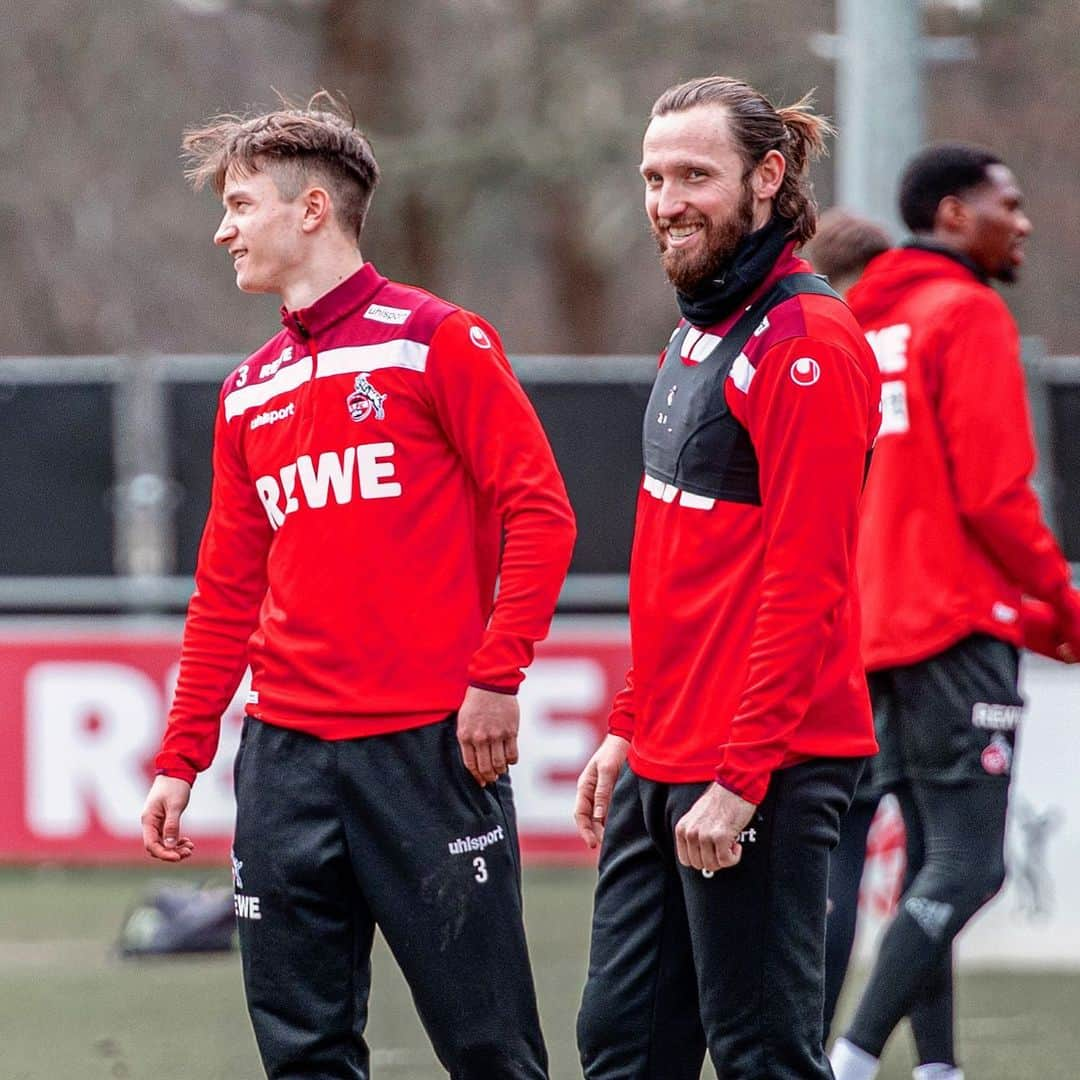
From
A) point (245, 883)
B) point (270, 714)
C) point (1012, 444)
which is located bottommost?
point (245, 883)

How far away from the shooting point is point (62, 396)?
10109mm

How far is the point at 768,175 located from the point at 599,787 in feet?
3.68

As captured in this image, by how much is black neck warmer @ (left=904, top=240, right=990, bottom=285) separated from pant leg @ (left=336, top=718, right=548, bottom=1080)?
196 centimetres

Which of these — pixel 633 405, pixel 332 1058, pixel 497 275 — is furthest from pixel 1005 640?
pixel 497 275

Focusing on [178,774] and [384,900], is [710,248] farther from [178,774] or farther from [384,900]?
[178,774]

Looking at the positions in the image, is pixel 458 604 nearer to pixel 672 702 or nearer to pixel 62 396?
pixel 672 702

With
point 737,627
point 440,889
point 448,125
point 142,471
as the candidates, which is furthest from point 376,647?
point 448,125

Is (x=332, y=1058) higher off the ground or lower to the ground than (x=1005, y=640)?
lower

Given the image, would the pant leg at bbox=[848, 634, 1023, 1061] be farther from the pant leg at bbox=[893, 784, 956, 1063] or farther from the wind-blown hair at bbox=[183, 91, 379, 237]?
the wind-blown hair at bbox=[183, 91, 379, 237]

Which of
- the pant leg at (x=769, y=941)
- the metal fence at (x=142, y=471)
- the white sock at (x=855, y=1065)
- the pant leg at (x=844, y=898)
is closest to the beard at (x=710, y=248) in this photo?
the pant leg at (x=769, y=941)

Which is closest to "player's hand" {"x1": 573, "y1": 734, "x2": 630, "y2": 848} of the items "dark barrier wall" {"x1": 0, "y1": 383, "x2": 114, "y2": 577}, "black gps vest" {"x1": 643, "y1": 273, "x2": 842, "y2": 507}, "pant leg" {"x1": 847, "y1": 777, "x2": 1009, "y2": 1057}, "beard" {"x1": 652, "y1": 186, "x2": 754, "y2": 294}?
"black gps vest" {"x1": 643, "y1": 273, "x2": 842, "y2": 507}

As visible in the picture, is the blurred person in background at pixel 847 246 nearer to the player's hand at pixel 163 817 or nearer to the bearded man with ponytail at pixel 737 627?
the bearded man with ponytail at pixel 737 627

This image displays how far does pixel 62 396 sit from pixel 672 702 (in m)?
7.01

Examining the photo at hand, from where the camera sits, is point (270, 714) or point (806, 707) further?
point (270, 714)
